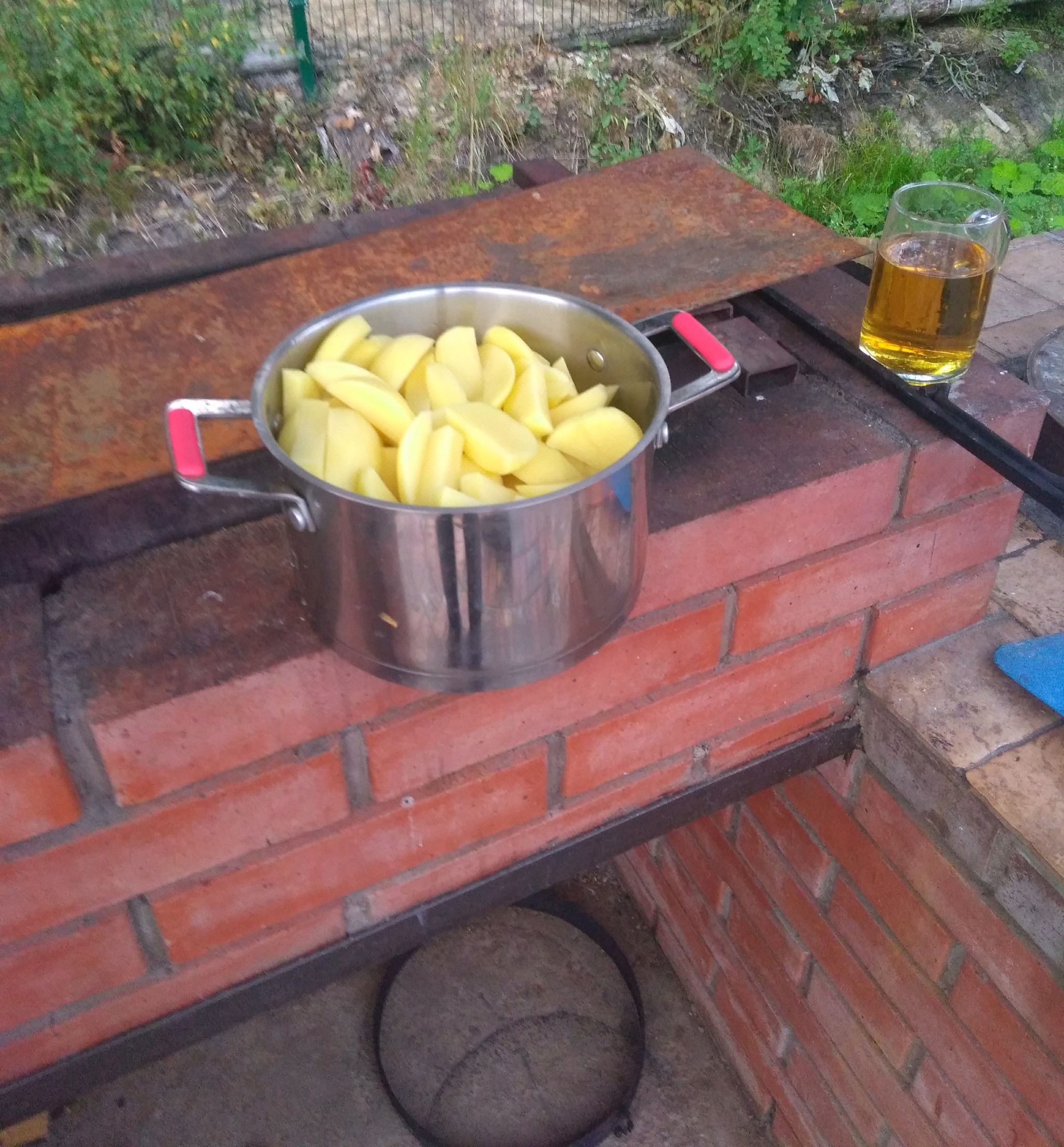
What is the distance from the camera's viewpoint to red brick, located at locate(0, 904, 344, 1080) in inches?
36.4

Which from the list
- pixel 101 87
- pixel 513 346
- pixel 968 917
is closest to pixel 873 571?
pixel 968 917

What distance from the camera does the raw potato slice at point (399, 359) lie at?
2.57 ft

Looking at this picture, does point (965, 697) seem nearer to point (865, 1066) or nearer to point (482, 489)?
point (865, 1066)

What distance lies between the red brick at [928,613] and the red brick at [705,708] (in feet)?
0.10

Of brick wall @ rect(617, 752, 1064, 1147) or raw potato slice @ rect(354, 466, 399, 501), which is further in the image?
brick wall @ rect(617, 752, 1064, 1147)

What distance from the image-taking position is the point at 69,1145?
61.1 inches

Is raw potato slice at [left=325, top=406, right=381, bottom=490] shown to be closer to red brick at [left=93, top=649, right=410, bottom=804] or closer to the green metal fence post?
red brick at [left=93, top=649, right=410, bottom=804]

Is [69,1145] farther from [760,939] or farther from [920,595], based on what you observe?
[920,595]

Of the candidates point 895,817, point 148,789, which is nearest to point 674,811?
point 895,817

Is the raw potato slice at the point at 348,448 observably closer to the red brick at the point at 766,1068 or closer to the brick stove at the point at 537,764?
the brick stove at the point at 537,764

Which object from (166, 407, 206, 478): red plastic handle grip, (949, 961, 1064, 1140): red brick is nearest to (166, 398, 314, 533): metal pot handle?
(166, 407, 206, 478): red plastic handle grip

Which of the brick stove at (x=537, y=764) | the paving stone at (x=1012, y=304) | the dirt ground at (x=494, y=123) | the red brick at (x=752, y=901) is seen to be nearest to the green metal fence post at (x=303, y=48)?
the dirt ground at (x=494, y=123)

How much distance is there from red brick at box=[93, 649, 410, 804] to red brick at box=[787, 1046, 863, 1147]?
101 centimetres

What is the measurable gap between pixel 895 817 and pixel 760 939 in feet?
1.47
